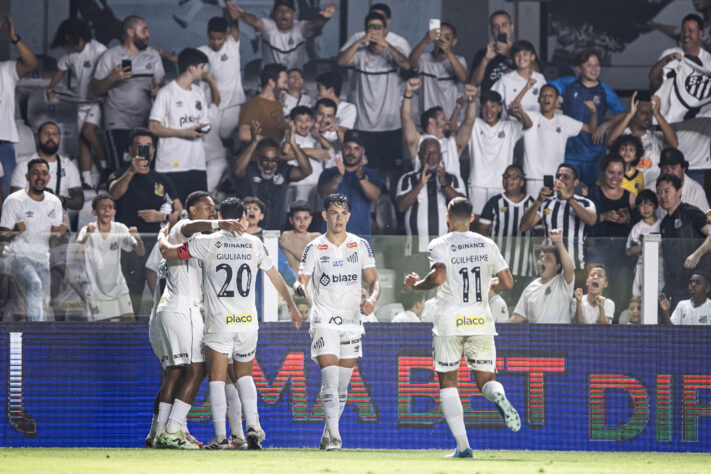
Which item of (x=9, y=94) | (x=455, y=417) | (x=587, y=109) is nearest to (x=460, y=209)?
(x=455, y=417)

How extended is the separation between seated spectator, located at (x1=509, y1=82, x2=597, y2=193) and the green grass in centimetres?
525

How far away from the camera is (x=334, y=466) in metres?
7.35

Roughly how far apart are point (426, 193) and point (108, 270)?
4.45 meters

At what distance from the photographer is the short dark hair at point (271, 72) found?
14.4 metres

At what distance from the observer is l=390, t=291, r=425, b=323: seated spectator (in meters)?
10.8

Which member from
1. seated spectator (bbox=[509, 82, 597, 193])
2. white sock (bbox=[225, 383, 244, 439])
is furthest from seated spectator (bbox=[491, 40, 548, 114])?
white sock (bbox=[225, 383, 244, 439])

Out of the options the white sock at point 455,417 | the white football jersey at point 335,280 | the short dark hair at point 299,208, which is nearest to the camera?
the white sock at point 455,417

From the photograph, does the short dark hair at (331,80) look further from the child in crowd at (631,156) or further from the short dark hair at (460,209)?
the short dark hair at (460,209)

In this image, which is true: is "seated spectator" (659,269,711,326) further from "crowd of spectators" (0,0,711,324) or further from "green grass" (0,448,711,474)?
"crowd of spectators" (0,0,711,324)

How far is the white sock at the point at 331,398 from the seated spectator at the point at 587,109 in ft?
21.4

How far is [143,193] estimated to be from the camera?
13.0 metres

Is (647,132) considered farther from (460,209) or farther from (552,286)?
(460,209)

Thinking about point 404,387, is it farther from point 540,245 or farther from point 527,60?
point 527,60

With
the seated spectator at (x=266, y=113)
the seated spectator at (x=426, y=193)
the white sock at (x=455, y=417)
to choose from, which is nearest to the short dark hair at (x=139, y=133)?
the seated spectator at (x=266, y=113)
